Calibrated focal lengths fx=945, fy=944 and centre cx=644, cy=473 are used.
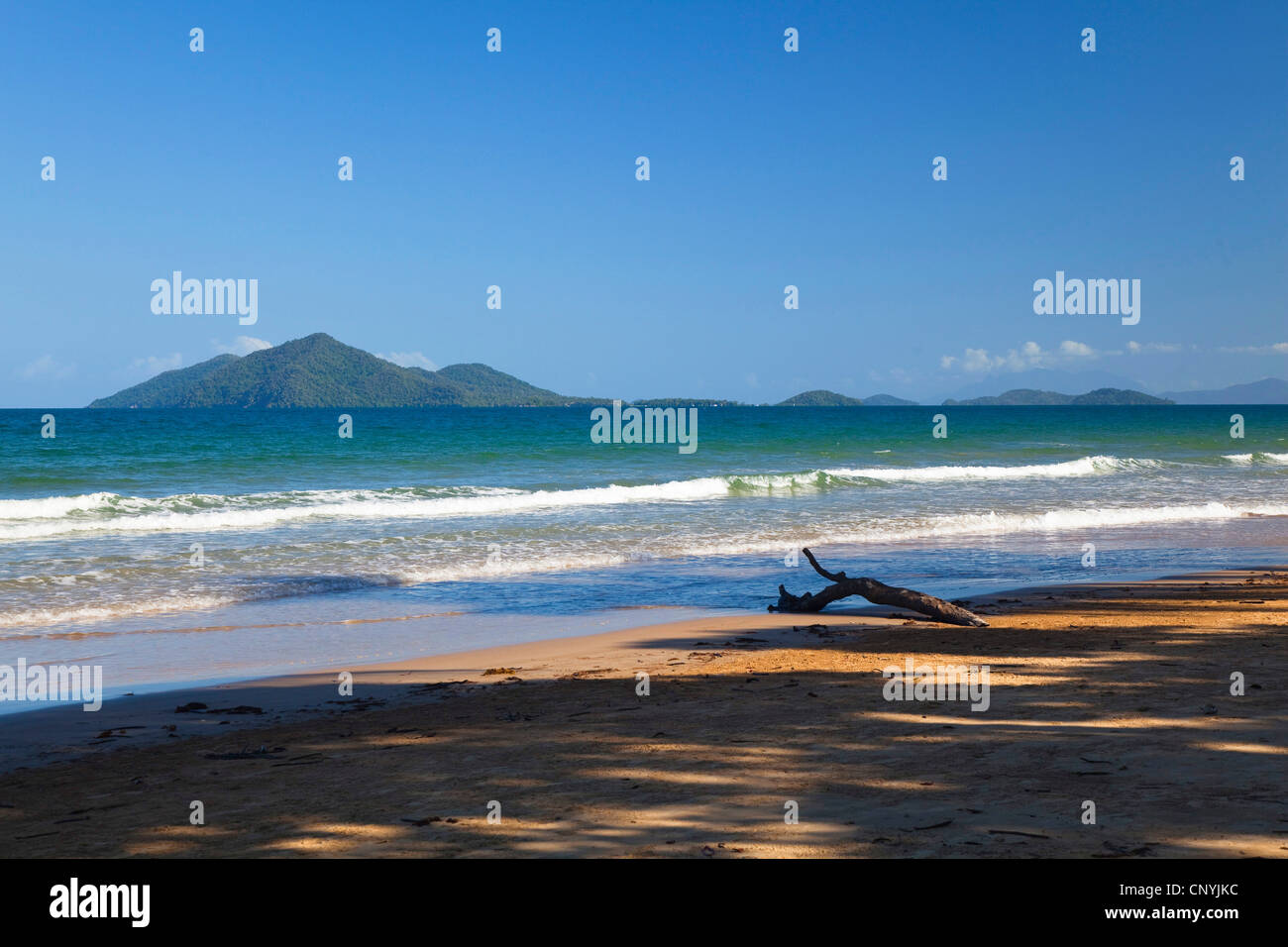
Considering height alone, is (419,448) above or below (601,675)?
above

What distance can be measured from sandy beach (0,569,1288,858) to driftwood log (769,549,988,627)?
42.6 inches

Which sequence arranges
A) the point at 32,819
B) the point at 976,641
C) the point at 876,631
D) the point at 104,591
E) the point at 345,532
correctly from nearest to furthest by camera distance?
the point at 32,819 → the point at 976,641 → the point at 876,631 → the point at 104,591 → the point at 345,532

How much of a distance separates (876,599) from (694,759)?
19.2ft

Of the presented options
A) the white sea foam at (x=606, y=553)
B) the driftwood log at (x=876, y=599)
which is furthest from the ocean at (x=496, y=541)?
the driftwood log at (x=876, y=599)

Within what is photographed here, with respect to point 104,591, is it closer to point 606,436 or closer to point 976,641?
point 976,641

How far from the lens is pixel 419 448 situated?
50.3m

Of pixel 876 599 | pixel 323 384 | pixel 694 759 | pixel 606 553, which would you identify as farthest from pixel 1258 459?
pixel 323 384

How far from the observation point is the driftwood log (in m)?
10.1

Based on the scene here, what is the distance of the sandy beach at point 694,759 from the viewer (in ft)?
13.7

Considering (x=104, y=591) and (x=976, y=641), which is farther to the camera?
(x=104, y=591)

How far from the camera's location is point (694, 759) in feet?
17.7

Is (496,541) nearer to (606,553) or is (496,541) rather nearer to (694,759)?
(606,553)
